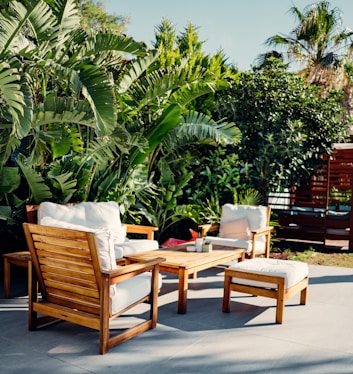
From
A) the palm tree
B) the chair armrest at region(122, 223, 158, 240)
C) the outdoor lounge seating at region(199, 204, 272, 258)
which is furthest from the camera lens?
the palm tree

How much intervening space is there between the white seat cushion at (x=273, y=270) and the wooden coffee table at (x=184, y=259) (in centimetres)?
43

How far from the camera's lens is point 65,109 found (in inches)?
211

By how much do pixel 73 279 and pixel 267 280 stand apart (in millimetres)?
1850

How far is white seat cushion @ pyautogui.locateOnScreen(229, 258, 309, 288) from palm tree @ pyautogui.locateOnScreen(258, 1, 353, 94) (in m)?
11.2

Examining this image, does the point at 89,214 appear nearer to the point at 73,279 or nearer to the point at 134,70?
the point at 73,279

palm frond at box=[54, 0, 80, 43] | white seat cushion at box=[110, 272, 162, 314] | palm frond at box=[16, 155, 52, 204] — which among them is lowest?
white seat cushion at box=[110, 272, 162, 314]

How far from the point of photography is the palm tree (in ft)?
47.2

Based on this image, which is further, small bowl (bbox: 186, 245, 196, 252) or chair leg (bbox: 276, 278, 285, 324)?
small bowl (bbox: 186, 245, 196, 252)

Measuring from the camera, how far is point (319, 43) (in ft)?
48.2

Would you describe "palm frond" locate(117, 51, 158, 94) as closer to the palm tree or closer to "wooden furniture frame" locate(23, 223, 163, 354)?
A: "wooden furniture frame" locate(23, 223, 163, 354)

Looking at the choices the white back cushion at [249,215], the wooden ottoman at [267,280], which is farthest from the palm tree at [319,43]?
the wooden ottoman at [267,280]

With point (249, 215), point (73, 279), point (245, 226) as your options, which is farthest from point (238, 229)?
point (73, 279)

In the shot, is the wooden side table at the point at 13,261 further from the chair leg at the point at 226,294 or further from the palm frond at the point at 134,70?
the palm frond at the point at 134,70

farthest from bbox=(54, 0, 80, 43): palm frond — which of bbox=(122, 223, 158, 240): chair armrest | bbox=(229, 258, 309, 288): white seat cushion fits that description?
bbox=(229, 258, 309, 288): white seat cushion
